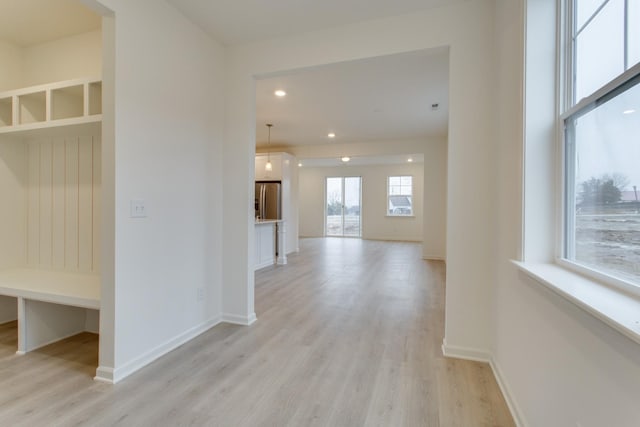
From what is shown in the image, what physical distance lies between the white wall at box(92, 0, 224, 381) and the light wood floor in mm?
241

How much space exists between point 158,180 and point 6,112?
6.36 ft

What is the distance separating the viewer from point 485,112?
228 centimetres

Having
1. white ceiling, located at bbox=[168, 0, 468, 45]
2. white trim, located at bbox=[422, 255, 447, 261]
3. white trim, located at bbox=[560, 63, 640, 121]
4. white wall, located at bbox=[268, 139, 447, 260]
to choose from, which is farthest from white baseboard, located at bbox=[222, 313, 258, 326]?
white wall, located at bbox=[268, 139, 447, 260]

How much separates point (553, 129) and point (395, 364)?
1.79 metres

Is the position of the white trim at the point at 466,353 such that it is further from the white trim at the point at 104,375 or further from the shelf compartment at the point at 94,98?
the shelf compartment at the point at 94,98

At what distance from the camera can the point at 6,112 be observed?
2895mm

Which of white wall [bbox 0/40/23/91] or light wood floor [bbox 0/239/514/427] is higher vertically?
white wall [bbox 0/40/23/91]

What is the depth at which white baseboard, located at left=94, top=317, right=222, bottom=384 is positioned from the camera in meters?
2.00

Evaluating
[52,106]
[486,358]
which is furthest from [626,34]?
[52,106]

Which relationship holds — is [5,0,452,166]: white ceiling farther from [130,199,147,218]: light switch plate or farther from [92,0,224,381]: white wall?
[130,199,147,218]: light switch plate

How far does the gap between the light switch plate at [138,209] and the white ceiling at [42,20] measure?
5.28 feet

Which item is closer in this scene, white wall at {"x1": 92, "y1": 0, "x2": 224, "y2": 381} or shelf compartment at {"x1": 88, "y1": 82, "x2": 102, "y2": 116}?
white wall at {"x1": 92, "y1": 0, "x2": 224, "y2": 381}

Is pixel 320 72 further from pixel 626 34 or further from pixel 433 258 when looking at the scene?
pixel 433 258

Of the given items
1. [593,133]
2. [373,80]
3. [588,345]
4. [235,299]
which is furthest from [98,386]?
[373,80]
